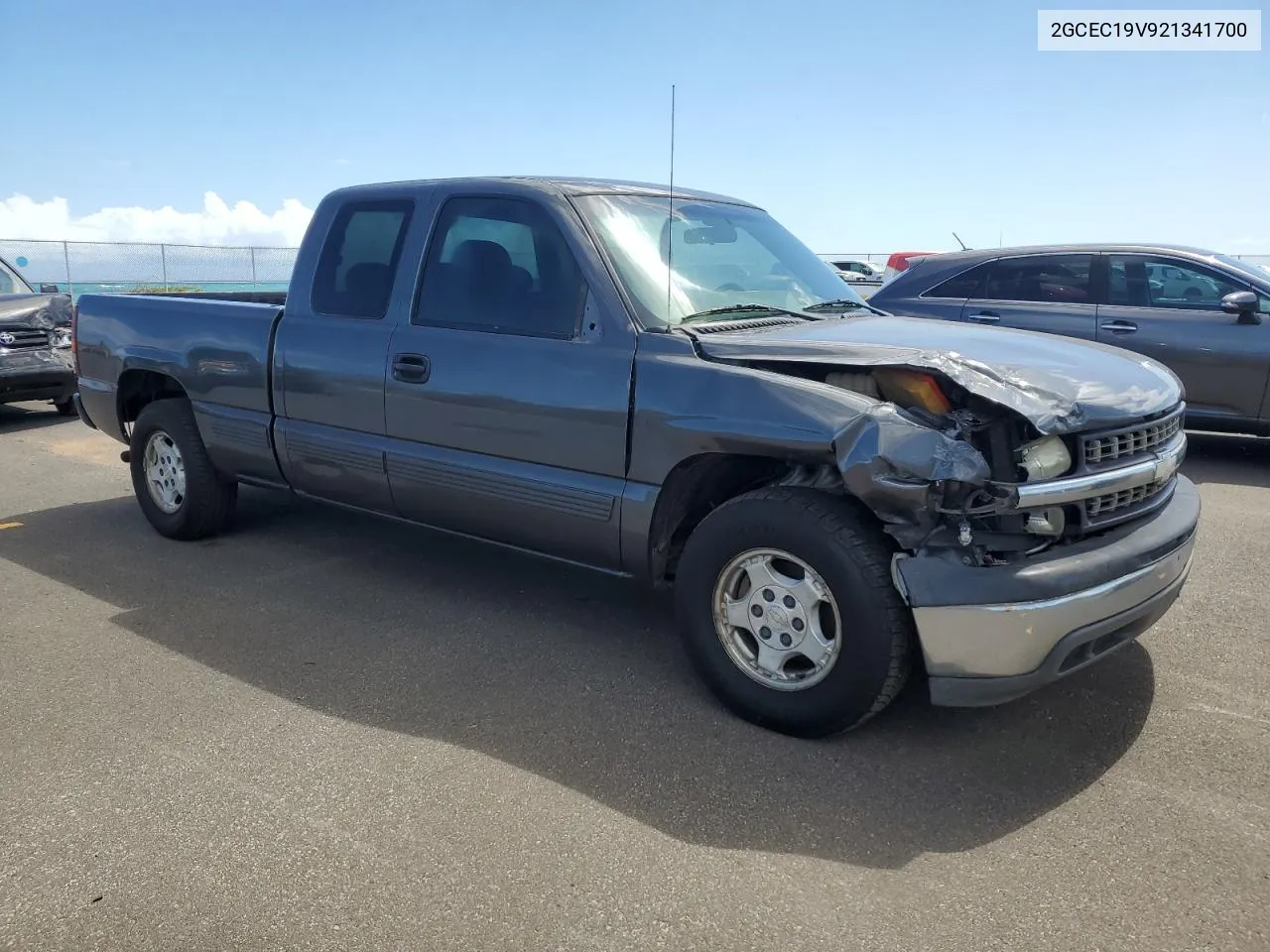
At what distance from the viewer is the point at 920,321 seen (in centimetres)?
437

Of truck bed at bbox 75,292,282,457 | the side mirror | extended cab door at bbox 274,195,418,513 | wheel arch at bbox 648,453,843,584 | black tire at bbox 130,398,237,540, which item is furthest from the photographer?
the side mirror

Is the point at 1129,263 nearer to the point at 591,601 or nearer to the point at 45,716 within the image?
the point at 591,601

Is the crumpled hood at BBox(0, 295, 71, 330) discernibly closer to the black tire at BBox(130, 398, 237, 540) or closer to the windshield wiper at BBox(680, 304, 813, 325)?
the black tire at BBox(130, 398, 237, 540)

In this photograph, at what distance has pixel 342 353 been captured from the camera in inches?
186

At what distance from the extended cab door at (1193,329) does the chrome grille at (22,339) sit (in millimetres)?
9608

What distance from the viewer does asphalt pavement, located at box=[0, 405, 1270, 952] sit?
2533 millimetres

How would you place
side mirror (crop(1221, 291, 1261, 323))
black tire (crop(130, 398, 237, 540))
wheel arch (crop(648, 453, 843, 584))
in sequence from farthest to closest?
side mirror (crop(1221, 291, 1261, 323)) → black tire (crop(130, 398, 237, 540)) → wheel arch (crop(648, 453, 843, 584))

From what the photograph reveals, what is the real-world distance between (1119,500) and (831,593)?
1.03 meters

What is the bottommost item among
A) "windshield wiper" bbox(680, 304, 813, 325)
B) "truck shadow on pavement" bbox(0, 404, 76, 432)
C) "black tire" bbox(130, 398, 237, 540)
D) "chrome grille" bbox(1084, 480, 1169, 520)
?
"truck shadow on pavement" bbox(0, 404, 76, 432)

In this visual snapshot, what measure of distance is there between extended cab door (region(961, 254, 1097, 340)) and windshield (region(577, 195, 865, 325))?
3958mm

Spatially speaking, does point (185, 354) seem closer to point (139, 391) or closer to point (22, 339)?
point (139, 391)

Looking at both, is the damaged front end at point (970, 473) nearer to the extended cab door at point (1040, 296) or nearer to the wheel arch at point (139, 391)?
the wheel arch at point (139, 391)

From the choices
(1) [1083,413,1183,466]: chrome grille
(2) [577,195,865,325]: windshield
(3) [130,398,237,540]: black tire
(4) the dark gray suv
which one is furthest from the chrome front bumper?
(4) the dark gray suv

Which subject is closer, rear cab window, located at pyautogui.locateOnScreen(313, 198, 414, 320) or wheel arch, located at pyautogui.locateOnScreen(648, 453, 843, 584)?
wheel arch, located at pyautogui.locateOnScreen(648, 453, 843, 584)
